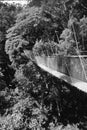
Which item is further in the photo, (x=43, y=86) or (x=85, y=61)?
(x=43, y=86)

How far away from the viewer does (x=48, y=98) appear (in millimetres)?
8375

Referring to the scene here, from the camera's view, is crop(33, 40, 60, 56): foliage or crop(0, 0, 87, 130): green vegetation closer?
crop(0, 0, 87, 130): green vegetation

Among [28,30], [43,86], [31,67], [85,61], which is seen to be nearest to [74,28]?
[28,30]

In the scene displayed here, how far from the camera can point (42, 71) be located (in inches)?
323

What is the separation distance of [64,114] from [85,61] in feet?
21.6

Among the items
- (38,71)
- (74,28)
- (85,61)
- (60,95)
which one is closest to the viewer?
(85,61)

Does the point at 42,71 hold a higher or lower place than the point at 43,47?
lower

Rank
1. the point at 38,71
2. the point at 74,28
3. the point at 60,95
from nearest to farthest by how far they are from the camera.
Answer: the point at 74,28, the point at 38,71, the point at 60,95

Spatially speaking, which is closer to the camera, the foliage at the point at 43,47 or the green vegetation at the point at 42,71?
the green vegetation at the point at 42,71

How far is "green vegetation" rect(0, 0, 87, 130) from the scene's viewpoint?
22.0 feet

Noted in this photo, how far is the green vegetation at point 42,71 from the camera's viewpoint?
670 cm

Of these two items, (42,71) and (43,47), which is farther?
(43,47)

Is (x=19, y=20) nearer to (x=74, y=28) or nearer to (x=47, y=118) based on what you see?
(x=74, y=28)

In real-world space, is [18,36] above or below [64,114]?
above
